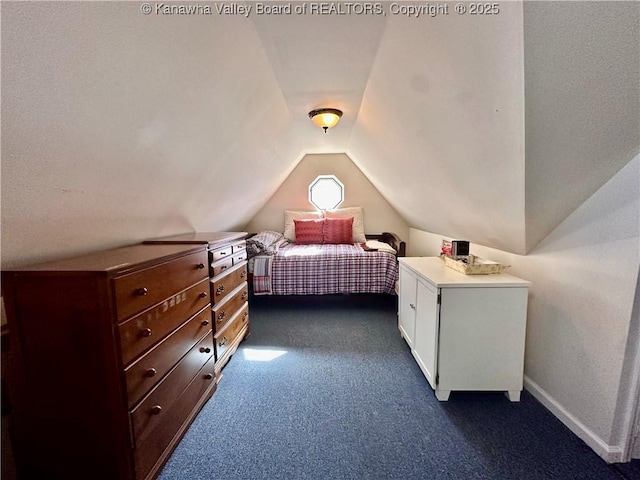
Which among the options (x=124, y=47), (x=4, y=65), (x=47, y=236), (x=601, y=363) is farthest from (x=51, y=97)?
(x=601, y=363)

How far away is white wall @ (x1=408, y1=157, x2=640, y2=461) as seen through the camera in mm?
1093

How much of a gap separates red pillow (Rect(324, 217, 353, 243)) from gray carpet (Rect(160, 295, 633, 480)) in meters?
1.91

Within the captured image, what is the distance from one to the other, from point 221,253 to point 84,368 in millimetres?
969

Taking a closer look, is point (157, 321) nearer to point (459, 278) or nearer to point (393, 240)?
point (459, 278)

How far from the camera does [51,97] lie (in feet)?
2.54

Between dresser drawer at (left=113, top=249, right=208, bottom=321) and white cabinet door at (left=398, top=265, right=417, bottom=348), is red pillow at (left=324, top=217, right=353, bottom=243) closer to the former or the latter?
white cabinet door at (left=398, top=265, right=417, bottom=348)

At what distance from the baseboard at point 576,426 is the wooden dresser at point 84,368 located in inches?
76.2

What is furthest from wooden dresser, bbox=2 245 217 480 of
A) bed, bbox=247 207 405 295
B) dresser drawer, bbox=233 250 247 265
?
bed, bbox=247 207 405 295

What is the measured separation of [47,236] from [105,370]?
597mm

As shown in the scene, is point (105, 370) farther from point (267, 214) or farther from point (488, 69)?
point (267, 214)

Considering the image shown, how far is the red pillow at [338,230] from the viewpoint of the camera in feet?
12.4

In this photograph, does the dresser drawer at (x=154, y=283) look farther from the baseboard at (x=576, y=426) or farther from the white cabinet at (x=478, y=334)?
the baseboard at (x=576, y=426)

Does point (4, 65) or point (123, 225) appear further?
point (123, 225)

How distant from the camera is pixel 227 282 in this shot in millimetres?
1907
